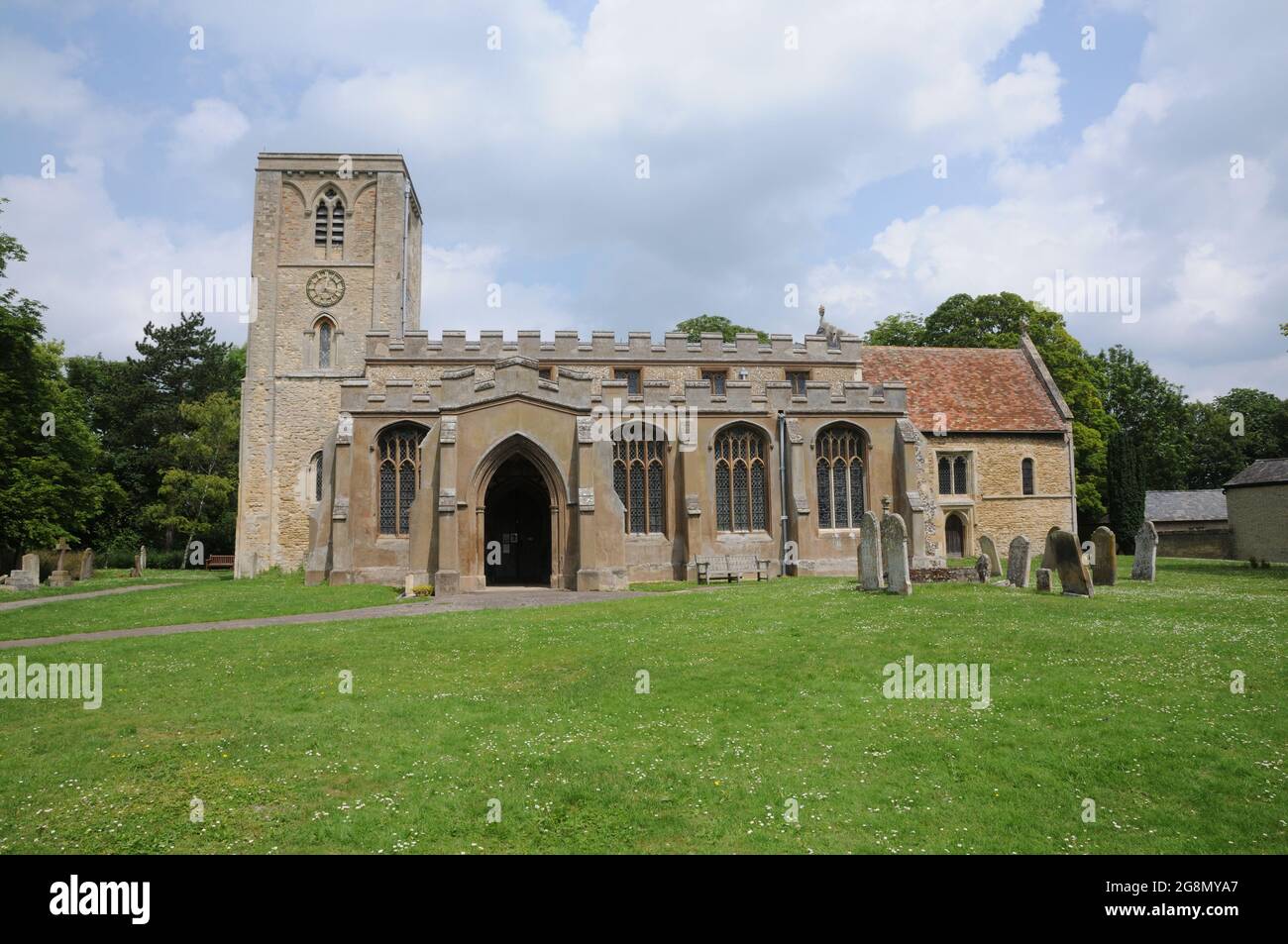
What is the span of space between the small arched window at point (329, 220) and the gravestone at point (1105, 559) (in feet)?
110

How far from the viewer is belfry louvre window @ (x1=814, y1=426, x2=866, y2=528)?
27391 millimetres

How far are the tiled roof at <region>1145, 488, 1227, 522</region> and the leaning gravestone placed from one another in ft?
129

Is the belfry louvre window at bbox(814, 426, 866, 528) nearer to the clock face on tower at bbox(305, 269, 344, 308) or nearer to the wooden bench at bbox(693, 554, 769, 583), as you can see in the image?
the wooden bench at bbox(693, 554, 769, 583)

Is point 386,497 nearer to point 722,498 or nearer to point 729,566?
point 722,498

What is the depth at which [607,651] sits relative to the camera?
1149cm

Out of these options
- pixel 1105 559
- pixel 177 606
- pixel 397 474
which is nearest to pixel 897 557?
pixel 1105 559

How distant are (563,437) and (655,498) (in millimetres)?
4885

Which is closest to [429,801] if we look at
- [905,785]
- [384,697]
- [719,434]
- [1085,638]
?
[384,697]

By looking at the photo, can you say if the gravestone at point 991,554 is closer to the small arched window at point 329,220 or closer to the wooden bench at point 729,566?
the wooden bench at point 729,566

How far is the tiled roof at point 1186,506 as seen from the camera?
46.1 m

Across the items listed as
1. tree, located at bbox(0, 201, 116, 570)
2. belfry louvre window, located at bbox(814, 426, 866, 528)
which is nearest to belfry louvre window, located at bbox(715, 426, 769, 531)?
belfry louvre window, located at bbox(814, 426, 866, 528)

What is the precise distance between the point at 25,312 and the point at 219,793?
35.2m

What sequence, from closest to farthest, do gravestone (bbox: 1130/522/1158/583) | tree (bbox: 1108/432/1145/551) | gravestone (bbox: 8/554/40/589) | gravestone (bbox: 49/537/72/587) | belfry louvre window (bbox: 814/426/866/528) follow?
1. gravestone (bbox: 1130/522/1158/583)
2. gravestone (bbox: 8/554/40/589)
3. gravestone (bbox: 49/537/72/587)
4. belfry louvre window (bbox: 814/426/866/528)
5. tree (bbox: 1108/432/1145/551)

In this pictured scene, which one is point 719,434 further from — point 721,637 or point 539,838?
point 539,838
